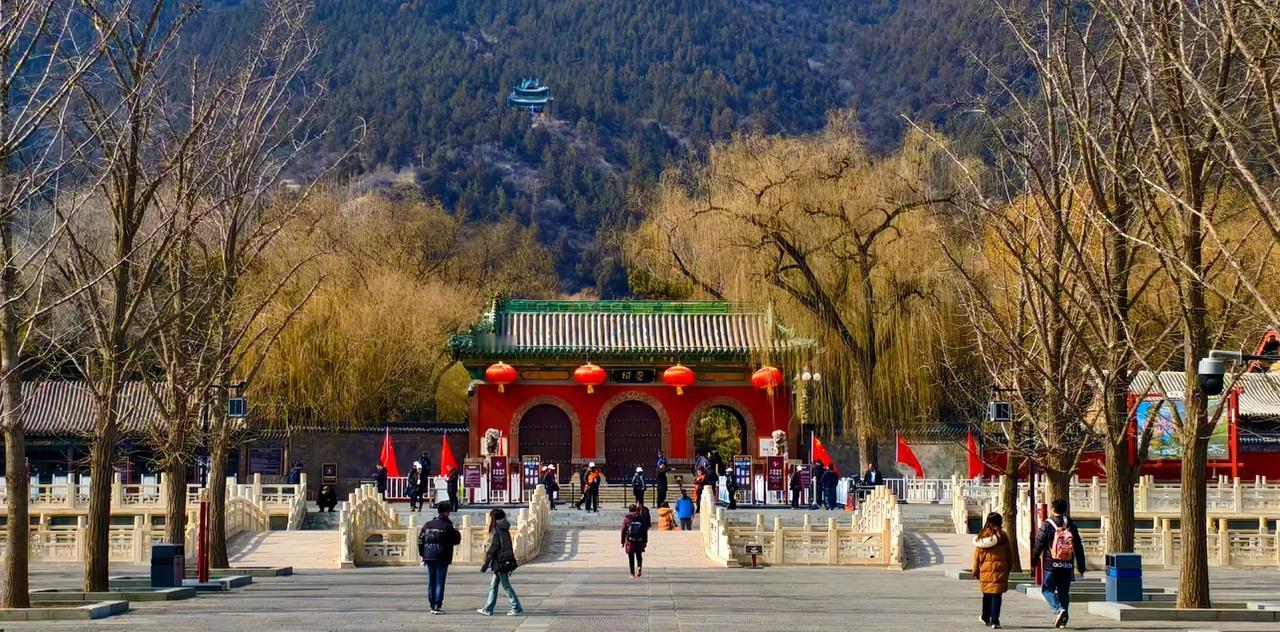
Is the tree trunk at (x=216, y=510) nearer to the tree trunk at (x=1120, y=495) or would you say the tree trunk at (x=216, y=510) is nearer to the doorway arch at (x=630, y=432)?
the tree trunk at (x=1120, y=495)

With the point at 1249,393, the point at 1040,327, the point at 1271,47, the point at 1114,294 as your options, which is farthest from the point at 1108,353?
the point at 1249,393

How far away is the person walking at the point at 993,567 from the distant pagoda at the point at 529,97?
123686mm

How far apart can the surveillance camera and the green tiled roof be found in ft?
85.2

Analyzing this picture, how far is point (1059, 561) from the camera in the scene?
1705 cm

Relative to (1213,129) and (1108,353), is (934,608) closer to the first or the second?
(1108,353)

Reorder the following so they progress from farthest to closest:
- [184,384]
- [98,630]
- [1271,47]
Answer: [184,384] → [98,630] → [1271,47]

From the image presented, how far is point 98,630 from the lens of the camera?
51.6ft

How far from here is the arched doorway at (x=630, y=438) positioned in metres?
43.5

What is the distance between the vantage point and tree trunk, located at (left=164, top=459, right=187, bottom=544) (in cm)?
2303

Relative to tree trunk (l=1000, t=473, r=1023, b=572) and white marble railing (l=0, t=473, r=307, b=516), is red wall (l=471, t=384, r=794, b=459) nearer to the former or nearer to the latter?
white marble railing (l=0, t=473, r=307, b=516)

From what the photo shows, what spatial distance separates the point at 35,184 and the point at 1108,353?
1142cm

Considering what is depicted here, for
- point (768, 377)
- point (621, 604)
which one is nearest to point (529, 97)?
point (768, 377)

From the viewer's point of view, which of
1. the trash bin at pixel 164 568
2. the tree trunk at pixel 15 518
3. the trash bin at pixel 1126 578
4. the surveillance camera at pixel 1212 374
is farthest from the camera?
the trash bin at pixel 164 568

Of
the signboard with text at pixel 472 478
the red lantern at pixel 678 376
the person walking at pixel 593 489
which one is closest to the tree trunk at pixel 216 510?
the signboard with text at pixel 472 478
